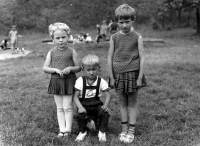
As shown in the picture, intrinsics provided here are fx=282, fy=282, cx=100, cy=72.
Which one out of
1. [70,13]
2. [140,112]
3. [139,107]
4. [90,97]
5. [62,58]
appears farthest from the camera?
[70,13]

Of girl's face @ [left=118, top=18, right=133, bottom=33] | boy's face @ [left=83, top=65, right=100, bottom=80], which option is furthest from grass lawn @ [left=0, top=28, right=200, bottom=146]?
girl's face @ [left=118, top=18, right=133, bottom=33]

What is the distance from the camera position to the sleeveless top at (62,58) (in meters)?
3.96

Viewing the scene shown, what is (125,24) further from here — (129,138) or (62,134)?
(62,134)

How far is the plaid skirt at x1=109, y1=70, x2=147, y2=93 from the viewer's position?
152 inches

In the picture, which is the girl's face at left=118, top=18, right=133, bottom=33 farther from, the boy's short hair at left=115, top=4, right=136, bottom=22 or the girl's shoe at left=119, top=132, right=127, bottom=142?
the girl's shoe at left=119, top=132, right=127, bottom=142

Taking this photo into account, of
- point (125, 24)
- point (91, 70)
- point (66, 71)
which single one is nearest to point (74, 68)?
point (66, 71)

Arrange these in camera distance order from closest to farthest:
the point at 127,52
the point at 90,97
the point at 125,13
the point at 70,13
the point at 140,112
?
the point at 125,13, the point at 127,52, the point at 90,97, the point at 140,112, the point at 70,13

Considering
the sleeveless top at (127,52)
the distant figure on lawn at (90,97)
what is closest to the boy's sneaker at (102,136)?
the distant figure on lawn at (90,97)

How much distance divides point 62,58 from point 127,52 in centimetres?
91

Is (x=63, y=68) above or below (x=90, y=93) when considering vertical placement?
above

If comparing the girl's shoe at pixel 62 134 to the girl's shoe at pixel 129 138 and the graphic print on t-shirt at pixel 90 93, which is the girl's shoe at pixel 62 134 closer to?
the graphic print on t-shirt at pixel 90 93

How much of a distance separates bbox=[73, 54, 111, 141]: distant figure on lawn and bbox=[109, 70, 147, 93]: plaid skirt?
8.4 inches

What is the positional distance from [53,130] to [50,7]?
24.7m

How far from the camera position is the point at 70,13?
2747 centimetres
